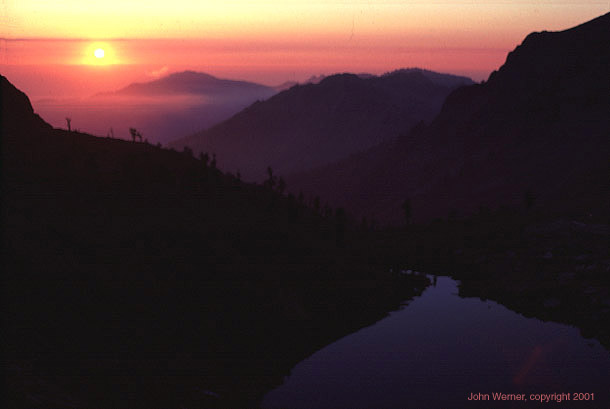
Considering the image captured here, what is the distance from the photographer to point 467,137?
7254 inches

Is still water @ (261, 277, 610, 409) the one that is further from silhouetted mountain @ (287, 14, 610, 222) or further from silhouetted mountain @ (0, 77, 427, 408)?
silhouetted mountain @ (287, 14, 610, 222)

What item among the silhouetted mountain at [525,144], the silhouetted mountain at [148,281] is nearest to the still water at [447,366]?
the silhouetted mountain at [148,281]

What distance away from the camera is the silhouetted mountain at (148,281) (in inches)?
1448

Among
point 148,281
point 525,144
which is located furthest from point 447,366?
point 525,144

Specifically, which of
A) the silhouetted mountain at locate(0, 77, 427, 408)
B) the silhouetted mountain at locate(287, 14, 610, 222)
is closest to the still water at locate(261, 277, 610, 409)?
the silhouetted mountain at locate(0, 77, 427, 408)

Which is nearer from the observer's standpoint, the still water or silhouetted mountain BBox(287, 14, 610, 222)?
the still water

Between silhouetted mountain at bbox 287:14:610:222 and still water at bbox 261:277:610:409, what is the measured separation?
2383 inches

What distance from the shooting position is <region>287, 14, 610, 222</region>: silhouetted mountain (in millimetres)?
134750

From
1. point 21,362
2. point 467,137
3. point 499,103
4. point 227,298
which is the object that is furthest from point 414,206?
point 21,362

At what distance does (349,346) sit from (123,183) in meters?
22.7

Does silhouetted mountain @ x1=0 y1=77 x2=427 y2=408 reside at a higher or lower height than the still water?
higher

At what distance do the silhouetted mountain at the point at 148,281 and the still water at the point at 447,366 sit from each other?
7.28 feet

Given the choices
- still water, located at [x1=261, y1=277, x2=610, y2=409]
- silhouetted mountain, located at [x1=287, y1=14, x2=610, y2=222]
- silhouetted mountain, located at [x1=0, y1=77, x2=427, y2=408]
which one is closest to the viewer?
silhouetted mountain, located at [x1=0, y1=77, x2=427, y2=408]

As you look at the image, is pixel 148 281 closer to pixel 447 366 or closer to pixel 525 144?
pixel 447 366
